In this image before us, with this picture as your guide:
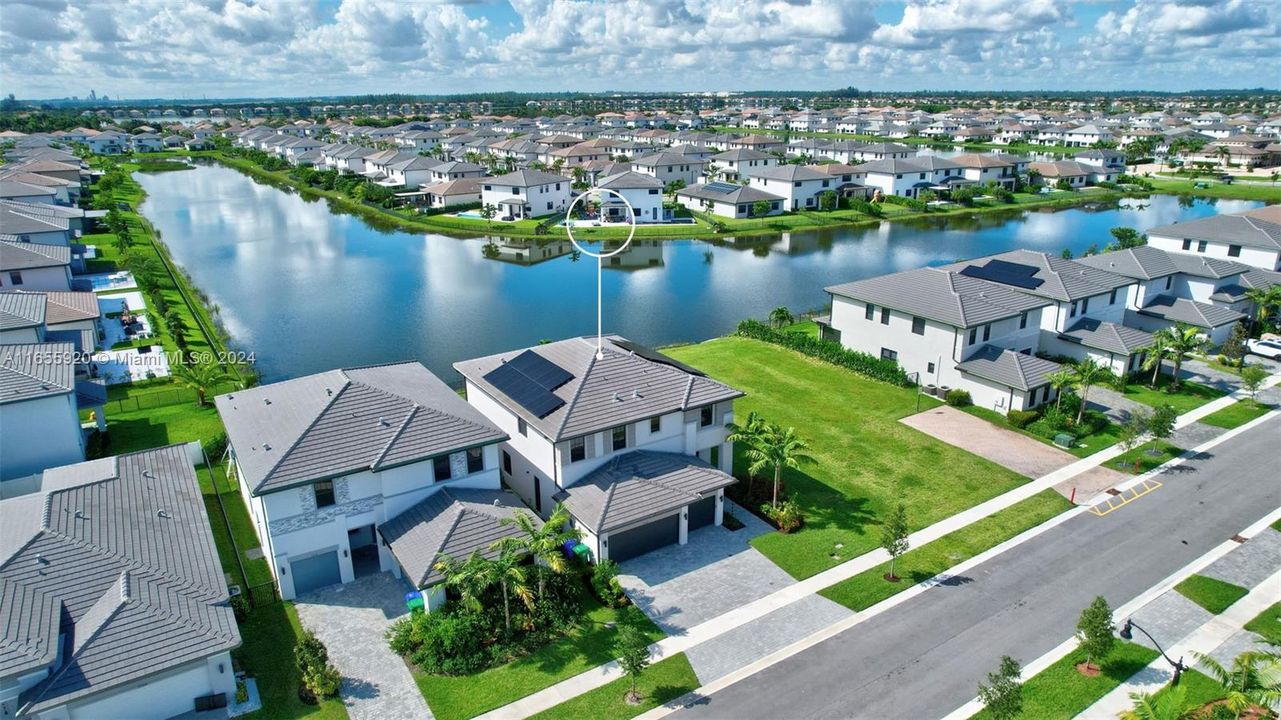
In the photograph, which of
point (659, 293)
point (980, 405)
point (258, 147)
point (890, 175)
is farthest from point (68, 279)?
point (258, 147)

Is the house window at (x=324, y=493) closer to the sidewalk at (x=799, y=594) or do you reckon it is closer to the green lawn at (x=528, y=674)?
the green lawn at (x=528, y=674)

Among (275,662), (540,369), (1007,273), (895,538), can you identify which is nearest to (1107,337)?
(1007,273)

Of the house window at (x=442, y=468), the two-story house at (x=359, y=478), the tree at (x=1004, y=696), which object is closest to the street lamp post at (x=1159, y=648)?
the tree at (x=1004, y=696)

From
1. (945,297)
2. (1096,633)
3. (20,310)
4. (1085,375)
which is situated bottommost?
(1096,633)

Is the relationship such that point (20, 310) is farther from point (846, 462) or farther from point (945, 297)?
point (945, 297)

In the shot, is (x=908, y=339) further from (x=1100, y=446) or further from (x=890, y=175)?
(x=890, y=175)

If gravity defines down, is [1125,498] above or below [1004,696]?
below
